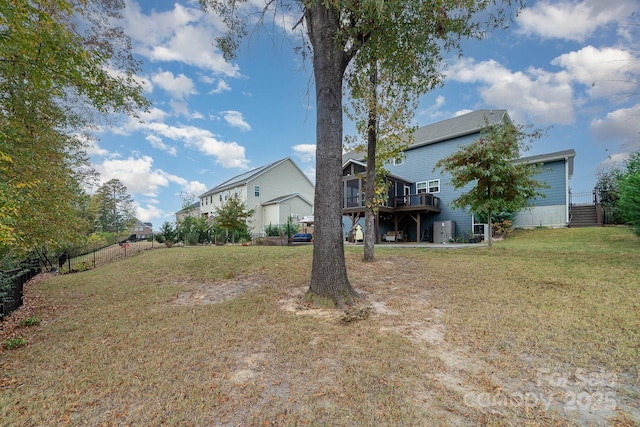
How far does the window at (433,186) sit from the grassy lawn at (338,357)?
47.2ft

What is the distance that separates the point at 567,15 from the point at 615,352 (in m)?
7.58

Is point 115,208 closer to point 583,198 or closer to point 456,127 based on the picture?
point 456,127

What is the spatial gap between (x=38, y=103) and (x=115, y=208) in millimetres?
42152

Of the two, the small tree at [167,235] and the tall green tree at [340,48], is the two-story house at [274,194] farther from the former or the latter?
the tall green tree at [340,48]

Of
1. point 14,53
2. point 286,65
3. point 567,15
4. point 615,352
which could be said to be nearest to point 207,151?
point 286,65

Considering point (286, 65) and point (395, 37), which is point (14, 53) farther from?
point (395, 37)

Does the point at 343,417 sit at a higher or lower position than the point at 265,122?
lower

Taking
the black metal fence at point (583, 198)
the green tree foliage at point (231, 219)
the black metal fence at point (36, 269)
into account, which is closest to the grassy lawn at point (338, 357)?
the black metal fence at point (36, 269)

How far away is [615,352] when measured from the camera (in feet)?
11.3

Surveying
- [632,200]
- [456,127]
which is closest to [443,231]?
[456,127]

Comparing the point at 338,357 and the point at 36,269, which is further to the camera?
the point at 36,269

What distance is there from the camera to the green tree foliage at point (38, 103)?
3959 millimetres

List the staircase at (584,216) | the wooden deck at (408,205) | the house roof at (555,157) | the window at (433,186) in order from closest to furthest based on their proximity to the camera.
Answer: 1. the house roof at (555,157)
2. the staircase at (584,216)
3. the wooden deck at (408,205)
4. the window at (433,186)

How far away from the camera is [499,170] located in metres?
11.2
